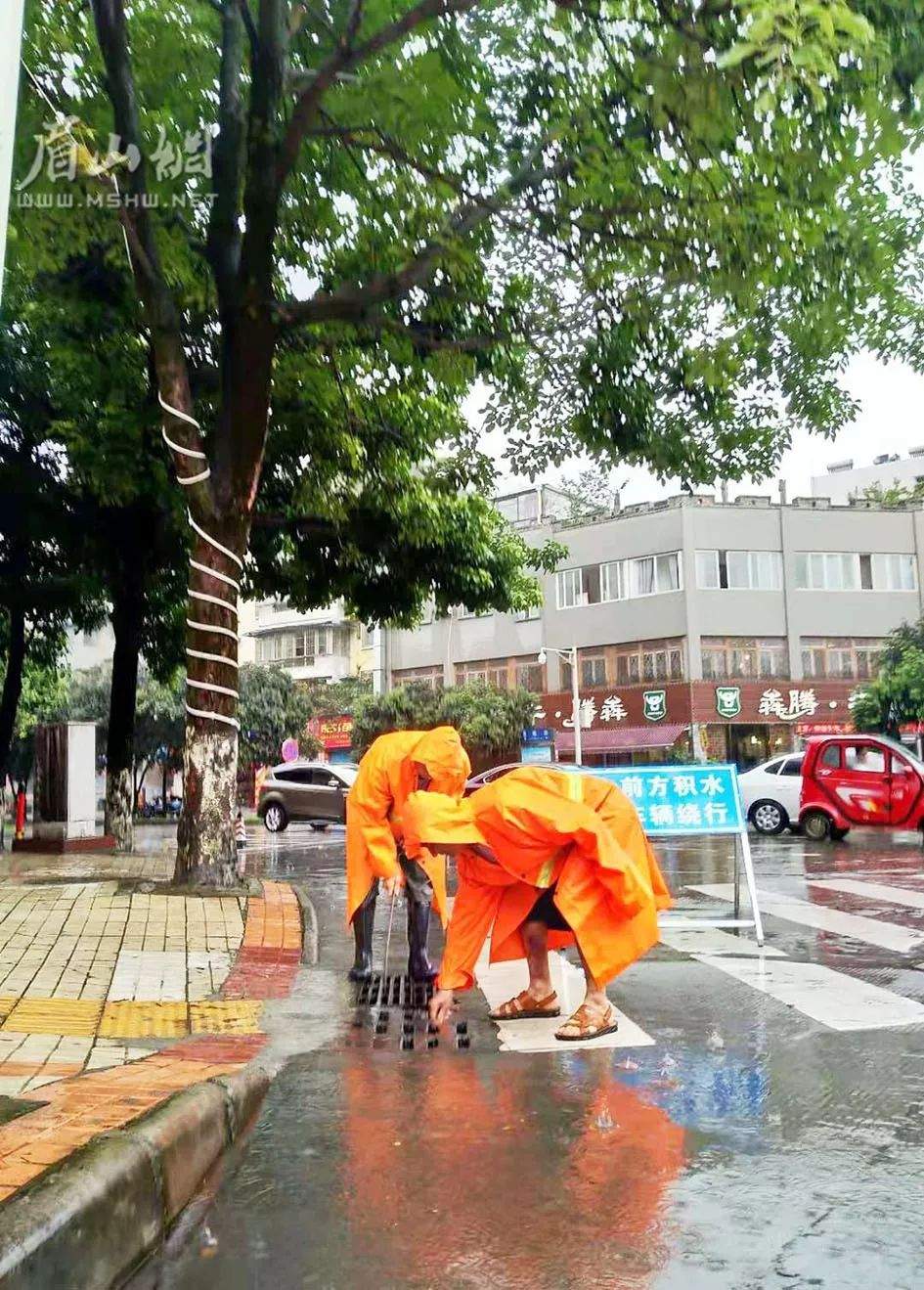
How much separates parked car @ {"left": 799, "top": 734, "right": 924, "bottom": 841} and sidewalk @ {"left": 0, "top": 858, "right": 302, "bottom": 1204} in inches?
433

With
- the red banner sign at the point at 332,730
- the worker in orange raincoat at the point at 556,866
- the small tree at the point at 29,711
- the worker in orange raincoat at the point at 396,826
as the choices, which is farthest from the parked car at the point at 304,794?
the red banner sign at the point at 332,730

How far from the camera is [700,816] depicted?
914cm

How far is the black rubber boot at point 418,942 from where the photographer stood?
6.95m

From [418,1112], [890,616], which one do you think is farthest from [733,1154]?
[890,616]

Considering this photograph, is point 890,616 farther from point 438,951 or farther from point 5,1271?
point 5,1271

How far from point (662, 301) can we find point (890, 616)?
122 ft

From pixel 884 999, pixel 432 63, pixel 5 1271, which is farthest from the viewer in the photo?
pixel 432 63

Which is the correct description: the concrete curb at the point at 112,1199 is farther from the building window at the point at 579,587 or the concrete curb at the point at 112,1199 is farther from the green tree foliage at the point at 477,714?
the building window at the point at 579,587

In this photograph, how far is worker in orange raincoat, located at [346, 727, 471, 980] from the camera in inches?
245

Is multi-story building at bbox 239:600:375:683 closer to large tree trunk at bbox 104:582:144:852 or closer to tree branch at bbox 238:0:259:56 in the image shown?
large tree trunk at bbox 104:582:144:852

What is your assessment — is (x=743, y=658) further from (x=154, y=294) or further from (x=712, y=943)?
(x=712, y=943)

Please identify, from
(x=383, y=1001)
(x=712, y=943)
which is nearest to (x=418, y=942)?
(x=383, y=1001)

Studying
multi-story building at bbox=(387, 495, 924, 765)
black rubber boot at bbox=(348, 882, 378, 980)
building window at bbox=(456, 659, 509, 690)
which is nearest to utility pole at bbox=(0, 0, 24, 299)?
black rubber boot at bbox=(348, 882, 378, 980)

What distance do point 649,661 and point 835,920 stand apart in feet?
121
